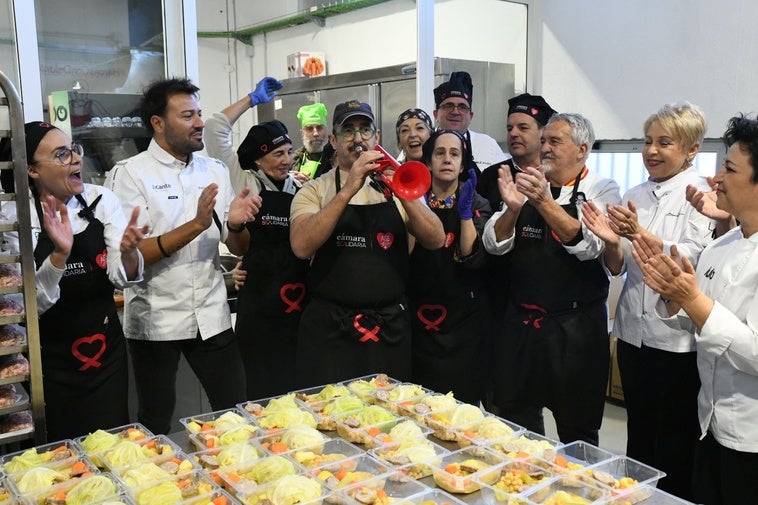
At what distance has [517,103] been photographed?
3.35 m

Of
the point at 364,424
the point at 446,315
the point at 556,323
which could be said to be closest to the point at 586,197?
the point at 556,323

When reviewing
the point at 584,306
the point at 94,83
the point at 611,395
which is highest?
the point at 94,83

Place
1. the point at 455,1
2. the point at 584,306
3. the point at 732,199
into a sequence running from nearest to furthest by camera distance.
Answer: the point at 732,199 → the point at 584,306 → the point at 455,1

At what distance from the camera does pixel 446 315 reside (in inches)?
118

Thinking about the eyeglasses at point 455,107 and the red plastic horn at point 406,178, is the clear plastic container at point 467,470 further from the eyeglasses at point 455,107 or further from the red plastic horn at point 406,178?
the eyeglasses at point 455,107

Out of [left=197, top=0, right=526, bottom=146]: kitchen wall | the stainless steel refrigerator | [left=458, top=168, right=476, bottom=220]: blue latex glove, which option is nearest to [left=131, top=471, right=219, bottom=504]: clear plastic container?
[left=458, top=168, right=476, bottom=220]: blue latex glove

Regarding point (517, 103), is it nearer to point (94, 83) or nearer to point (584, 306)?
point (584, 306)

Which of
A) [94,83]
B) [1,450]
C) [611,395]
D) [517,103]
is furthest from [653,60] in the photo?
[1,450]

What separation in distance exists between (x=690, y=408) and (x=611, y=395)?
2.20m

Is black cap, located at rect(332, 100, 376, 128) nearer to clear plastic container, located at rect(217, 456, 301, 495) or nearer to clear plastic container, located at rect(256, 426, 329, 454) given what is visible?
clear plastic container, located at rect(256, 426, 329, 454)

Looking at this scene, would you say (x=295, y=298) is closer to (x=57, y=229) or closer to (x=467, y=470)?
(x=57, y=229)

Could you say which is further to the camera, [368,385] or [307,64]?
[307,64]

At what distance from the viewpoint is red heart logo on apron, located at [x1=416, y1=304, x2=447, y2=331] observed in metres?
2.99

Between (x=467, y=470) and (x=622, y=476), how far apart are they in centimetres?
40
